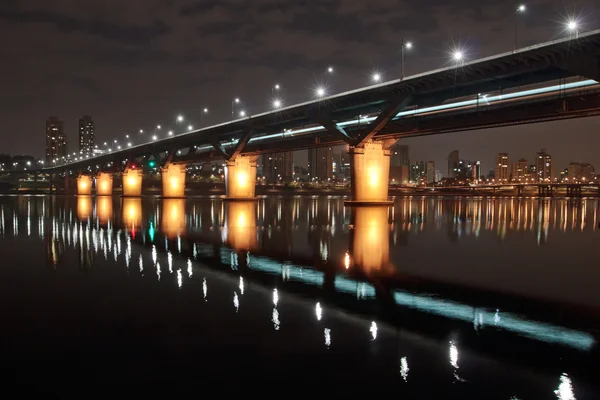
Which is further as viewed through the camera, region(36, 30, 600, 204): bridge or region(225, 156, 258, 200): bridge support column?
region(225, 156, 258, 200): bridge support column

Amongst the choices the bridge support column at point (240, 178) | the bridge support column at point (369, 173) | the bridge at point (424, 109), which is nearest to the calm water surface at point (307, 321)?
the bridge at point (424, 109)

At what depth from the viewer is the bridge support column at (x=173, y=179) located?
96312mm

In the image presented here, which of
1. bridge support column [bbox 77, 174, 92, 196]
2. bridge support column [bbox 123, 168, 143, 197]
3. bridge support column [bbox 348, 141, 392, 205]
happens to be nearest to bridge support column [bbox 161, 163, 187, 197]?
bridge support column [bbox 123, 168, 143, 197]

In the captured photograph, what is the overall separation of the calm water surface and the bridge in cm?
2091

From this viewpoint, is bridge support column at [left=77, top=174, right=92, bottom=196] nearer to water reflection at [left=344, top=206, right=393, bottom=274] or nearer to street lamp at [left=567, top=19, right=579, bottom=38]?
water reflection at [left=344, top=206, right=393, bottom=274]

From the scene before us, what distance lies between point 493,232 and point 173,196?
7492cm

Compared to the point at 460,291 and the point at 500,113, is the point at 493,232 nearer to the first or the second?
the point at 460,291

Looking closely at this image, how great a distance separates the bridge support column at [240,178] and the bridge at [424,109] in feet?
0.51

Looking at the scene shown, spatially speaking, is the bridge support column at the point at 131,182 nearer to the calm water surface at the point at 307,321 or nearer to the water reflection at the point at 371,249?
the water reflection at the point at 371,249

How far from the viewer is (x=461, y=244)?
21.1 m

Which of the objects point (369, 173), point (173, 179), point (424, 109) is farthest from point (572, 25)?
point (173, 179)

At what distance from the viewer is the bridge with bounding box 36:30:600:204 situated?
3428 cm

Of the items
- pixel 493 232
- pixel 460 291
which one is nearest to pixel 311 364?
pixel 460 291

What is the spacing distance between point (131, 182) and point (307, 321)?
11296cm
